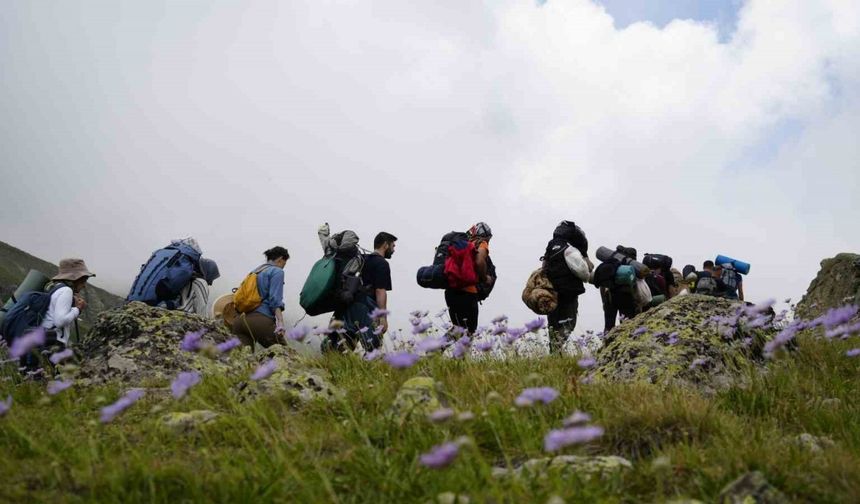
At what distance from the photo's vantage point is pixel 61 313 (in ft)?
24.3

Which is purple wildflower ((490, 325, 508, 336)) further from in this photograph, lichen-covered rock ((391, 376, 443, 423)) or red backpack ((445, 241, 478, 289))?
red backpack ((445, 241, 478, 289))

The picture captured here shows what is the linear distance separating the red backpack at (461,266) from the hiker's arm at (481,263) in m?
0.06

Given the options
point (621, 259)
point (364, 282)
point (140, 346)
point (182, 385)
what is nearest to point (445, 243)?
point (364, 282)

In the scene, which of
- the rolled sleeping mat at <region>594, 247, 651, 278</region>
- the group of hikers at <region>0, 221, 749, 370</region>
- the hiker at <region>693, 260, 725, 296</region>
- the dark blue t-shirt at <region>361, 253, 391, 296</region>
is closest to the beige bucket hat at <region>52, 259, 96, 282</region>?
the group of hikers at <region>0, 221, 749, 370</region>

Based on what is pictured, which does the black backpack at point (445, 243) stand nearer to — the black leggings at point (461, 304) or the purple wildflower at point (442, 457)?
the black leggings at point (461, 304)

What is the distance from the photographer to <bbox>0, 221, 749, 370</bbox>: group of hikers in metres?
8.77

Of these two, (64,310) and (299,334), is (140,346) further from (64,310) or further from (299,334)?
(299,334)

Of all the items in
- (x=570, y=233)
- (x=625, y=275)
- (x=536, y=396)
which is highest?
(x=570, y=233)

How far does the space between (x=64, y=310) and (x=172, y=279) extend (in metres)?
1.49

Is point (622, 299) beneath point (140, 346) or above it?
above

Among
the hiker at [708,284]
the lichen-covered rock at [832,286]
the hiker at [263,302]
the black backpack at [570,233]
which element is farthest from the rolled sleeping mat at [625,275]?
the lichen-covered rock at [832,286]

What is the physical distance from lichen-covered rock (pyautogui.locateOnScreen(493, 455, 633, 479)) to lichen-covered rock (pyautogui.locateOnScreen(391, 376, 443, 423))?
0.69m

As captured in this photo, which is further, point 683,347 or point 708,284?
point 708,284

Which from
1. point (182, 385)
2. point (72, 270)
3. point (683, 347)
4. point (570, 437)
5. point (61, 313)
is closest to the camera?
point (570, 437)
